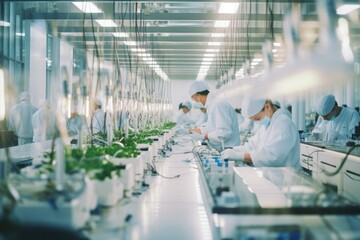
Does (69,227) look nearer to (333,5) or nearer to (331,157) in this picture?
(333,5)

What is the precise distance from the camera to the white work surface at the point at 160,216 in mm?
1945

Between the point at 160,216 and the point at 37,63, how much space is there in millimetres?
6838

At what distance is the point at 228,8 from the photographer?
5.00 meters

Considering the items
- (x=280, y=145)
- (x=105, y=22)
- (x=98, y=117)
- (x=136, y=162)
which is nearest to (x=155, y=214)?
(x=136, y=162)

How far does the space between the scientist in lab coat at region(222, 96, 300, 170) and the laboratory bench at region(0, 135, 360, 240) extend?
618mm

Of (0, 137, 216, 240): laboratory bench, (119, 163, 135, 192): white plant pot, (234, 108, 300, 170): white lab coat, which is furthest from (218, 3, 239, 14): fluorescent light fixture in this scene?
(119, 163, 135, 192): white plant pot

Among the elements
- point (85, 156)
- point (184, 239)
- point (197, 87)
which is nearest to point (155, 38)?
point (197, 87)

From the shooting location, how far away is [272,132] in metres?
3.76

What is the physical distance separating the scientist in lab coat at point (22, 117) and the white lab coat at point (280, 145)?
198 inches

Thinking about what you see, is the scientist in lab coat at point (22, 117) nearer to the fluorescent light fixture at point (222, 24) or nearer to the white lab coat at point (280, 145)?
the fluorescent light fixture at point (222, 24)

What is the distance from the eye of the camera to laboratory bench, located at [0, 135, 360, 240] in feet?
6.02

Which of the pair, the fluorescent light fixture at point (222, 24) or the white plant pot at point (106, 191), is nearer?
the white plant pot at point (106, 191)

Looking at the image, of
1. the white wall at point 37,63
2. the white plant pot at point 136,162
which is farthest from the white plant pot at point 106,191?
the white wall at point 37,63

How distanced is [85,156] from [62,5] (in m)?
3.83
